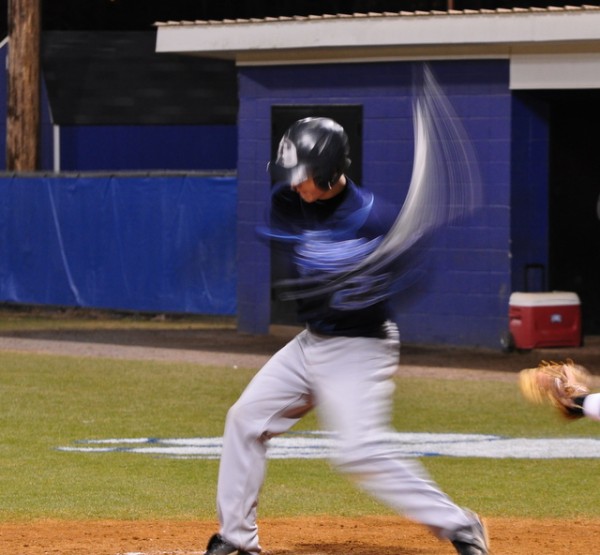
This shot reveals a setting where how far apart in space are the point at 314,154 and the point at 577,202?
43.7 feet

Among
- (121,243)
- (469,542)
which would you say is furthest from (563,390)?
(121,243)

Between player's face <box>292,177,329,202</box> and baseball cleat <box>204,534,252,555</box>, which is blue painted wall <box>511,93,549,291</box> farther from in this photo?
baseball cleat <box>204,534,252,555</box>

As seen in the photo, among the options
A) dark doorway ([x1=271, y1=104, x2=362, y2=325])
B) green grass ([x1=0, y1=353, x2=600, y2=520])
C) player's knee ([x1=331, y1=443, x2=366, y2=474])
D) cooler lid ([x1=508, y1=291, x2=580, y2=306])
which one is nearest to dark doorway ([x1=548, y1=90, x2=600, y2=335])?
cooler lid ([x1=508, y1=291, x2=580, y2=306])

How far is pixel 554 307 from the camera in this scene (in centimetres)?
1767

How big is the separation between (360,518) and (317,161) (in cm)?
277

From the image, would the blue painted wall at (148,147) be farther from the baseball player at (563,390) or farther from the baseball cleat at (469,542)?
the baseball cleat at (469,542)

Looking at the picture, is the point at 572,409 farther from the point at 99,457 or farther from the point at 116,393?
the point at 116,393

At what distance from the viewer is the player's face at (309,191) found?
632 centimetres

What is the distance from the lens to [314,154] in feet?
20.6

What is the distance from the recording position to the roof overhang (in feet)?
55.4

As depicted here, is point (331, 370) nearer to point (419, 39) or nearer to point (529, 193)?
point (419, 39)

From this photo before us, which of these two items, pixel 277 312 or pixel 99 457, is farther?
pixel 277 312

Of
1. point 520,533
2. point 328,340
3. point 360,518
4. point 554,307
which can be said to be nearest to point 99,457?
point 360,518

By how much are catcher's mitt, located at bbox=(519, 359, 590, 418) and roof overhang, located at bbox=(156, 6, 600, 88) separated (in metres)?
10.6
